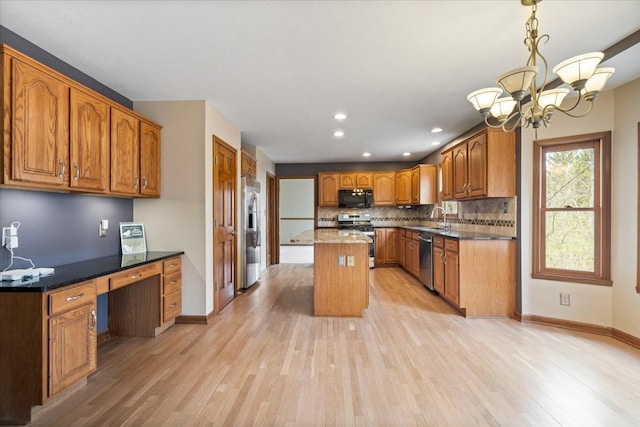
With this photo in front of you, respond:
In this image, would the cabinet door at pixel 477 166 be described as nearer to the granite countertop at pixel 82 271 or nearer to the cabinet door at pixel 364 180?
the cabinet door at pixel 364 180

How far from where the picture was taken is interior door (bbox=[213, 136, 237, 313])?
11.8 feet

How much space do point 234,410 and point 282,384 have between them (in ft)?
1.24

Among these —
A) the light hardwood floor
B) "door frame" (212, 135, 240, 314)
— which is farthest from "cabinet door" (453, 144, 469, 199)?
"door frame" (212, 135, 240, 314)

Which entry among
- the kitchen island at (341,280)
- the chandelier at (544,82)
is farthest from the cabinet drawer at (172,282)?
the chandelier at (544,82)

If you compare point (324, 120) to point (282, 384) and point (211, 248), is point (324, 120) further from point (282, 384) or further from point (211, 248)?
point (282, 384)

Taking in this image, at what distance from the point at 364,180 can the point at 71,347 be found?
5914 millimetres

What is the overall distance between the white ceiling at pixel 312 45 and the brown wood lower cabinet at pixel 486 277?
1719 millimetres

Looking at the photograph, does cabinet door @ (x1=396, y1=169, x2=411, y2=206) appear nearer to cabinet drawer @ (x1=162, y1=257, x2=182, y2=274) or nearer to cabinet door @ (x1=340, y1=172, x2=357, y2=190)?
cabinet door @ (x1=340, y1=172, x2=357, y2=190)

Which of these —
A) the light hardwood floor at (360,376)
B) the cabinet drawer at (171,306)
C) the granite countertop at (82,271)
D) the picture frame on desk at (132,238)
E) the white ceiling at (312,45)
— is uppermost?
the white ceiling at (312,45)

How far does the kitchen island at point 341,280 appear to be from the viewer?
349 centimetres

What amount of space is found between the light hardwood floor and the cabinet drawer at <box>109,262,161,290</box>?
66 centimetres

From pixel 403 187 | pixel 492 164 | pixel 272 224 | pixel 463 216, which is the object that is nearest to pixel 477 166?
pixel 492 164

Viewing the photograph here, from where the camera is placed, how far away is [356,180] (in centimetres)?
693

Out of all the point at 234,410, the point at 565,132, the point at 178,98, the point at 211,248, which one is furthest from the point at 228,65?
the point at 565,132
